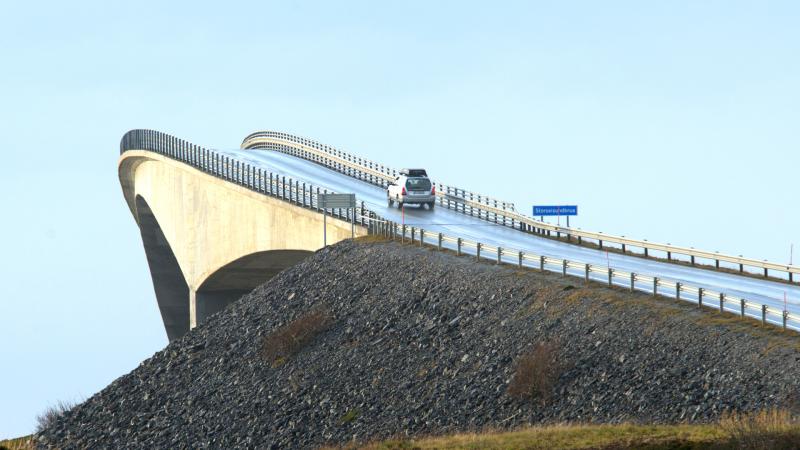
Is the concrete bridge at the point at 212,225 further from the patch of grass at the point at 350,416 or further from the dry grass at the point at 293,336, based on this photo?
the patch of grass at the point at 350,416

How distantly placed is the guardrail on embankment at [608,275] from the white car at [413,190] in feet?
36.6

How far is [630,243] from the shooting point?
172 feet

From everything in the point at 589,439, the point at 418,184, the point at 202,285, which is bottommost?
the point at 202,285

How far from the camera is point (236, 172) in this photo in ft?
231

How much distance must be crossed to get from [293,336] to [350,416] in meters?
8.05

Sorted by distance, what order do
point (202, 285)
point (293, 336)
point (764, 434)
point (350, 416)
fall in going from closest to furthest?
point (764, 434) → point (350, 416) → point (293, 336) → point (202, 285)

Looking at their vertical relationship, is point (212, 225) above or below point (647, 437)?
below

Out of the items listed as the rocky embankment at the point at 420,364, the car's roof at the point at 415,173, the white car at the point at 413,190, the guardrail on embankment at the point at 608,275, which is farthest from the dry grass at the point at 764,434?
the car's roof at the point at 415,173

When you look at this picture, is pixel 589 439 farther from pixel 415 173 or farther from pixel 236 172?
pixel 236 172

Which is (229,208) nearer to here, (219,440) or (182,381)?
(182,381)

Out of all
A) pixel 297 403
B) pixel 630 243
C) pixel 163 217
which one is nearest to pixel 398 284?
pixel 297 403

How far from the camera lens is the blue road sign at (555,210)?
6094cm

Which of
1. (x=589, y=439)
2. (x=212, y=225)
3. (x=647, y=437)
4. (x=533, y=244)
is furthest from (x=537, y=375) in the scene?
(x=212, y=225)

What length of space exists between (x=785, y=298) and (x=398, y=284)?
45.1 ft
